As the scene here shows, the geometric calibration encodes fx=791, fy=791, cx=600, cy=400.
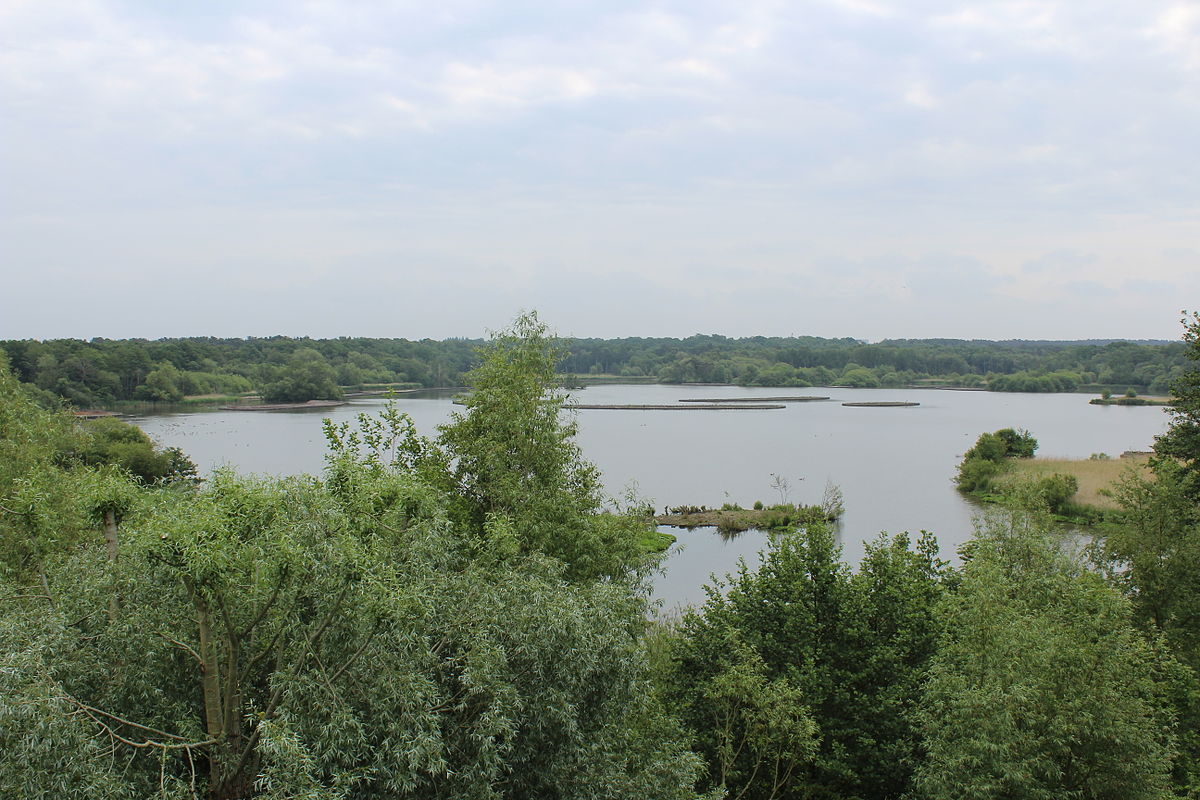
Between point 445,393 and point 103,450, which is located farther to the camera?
point 445,393

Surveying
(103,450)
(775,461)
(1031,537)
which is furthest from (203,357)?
(1031,537)

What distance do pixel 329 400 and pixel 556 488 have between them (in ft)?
385

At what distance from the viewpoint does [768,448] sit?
255 ft

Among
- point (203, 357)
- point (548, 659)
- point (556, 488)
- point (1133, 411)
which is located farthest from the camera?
point (203, 357)

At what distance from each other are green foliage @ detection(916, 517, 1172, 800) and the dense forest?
0.05 metres

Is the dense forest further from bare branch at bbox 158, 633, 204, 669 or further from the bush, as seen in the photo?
the bush

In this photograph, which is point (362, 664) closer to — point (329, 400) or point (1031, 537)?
point (1031, 537)

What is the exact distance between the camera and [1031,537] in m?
19.1

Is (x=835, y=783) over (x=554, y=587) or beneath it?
beneath

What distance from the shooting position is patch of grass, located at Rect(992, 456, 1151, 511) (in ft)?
149

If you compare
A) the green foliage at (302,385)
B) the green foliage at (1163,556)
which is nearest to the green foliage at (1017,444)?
the green foliage at (1163,556)

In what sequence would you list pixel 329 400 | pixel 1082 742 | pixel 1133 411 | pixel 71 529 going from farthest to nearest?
pixel 329 400, pixel 1133 411, pixel 71 529, pixel 1082 742

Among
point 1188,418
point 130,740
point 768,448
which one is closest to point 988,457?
point 768,448

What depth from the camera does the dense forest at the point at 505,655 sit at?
7.57 m
